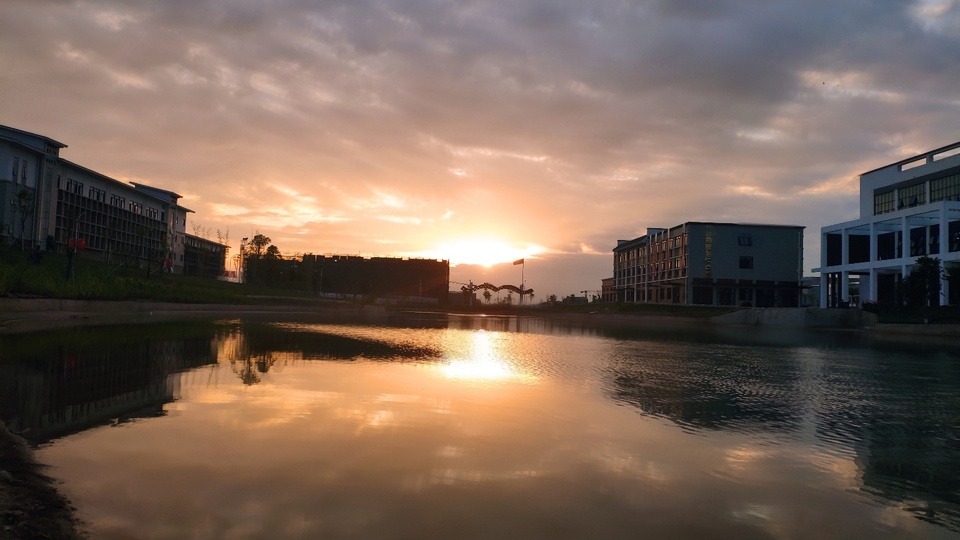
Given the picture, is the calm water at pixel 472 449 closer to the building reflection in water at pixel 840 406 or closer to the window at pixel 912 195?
the building reflection in water at pixel 840 406

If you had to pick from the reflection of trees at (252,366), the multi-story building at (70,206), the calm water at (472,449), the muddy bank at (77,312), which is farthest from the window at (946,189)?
the multi-story building at (70,206)

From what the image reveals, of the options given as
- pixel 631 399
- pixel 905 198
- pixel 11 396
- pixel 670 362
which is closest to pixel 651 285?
pixel 905 198

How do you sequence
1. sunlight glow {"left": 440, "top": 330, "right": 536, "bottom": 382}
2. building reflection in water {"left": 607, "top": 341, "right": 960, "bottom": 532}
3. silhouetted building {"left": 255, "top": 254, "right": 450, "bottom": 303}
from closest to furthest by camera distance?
building reflection in water {"left": 607, "top": 341, "right": 960, "bottom": 532} → sunlight glow {"left": 440, "top": 330, "right": 536, "bottom": 382} → silhouetted building {"left": 255, "top": 254, "right": 450, "bottom": 303}

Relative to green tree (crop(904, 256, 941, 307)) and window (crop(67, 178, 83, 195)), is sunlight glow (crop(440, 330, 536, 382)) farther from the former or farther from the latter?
window (crop(67, 178, 83, 195))

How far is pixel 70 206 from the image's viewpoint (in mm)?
65812

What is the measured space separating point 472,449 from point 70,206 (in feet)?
237

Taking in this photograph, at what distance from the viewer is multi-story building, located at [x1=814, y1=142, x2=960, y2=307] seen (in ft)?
208

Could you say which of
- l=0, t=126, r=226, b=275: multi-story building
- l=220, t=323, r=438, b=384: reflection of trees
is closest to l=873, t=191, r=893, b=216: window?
l=220, t=323, r=438, b=384: reflection of trees

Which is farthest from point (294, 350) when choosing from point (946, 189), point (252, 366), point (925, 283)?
point (946, 189)

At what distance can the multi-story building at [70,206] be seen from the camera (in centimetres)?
5700

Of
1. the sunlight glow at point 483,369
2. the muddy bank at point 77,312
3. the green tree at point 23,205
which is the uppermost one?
the green tree at point 23,205

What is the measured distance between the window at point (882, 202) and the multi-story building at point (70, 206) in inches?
3566

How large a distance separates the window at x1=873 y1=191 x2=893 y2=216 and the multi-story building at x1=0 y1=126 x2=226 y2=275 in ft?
297

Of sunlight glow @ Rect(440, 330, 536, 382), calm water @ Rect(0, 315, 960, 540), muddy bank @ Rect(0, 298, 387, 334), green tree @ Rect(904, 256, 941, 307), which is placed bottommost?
calm water @ Rect(0, 315, 960, 540)
